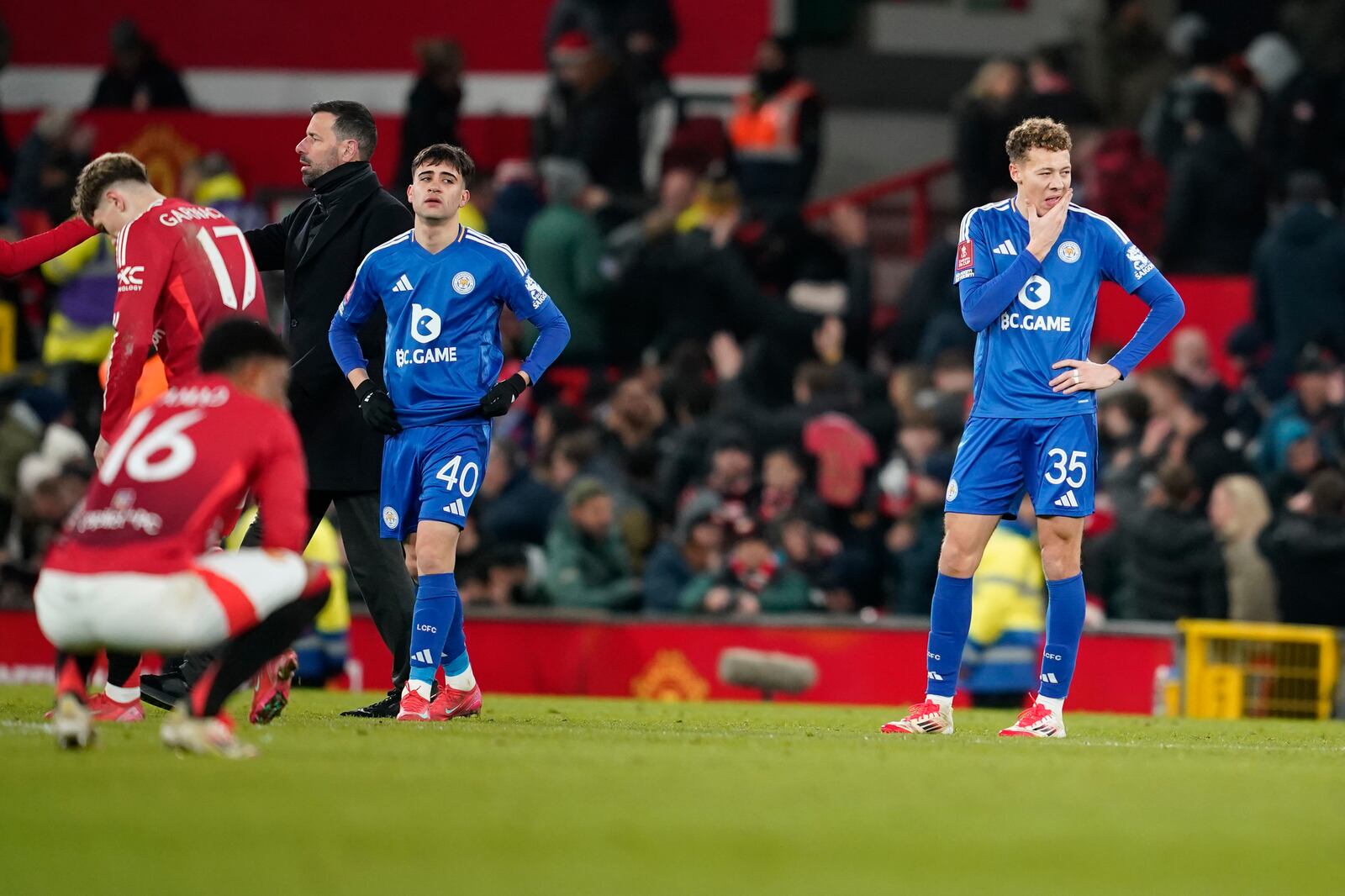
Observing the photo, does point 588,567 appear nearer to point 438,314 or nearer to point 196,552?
point 438,314

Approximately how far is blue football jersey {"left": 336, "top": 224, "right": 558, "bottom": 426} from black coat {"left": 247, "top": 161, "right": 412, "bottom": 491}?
34 cm

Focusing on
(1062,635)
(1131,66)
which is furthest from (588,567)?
(1131,66)

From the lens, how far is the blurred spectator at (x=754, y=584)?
50.1 feet

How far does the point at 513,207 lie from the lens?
1903 centimetres

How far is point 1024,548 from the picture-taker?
541 inches

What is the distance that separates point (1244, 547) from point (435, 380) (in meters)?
7.21

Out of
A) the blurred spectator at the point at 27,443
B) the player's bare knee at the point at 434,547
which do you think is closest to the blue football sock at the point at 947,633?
the player's bare knee at the point at 434,547

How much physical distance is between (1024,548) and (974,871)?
834cm

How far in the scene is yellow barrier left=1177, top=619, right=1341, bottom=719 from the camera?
1362 cm

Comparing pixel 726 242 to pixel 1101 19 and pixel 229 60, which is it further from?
pixel 229 60

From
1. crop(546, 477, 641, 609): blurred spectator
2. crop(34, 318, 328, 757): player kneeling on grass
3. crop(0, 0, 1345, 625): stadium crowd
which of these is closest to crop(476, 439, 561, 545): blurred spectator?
crop(0, 0, 1345, 625): stadium crowd

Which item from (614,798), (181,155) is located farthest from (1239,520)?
(181,155)

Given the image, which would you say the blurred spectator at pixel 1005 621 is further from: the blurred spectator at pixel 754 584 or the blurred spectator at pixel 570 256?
the blurred spectator at pixel 570 256

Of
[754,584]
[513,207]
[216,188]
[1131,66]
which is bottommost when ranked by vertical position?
[754,584]
